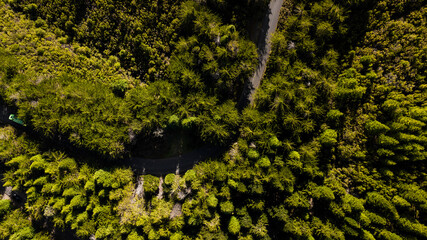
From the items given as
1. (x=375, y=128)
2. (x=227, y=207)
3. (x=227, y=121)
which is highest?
(x=375, y=128)

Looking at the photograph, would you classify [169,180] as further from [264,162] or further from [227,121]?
[264,162]

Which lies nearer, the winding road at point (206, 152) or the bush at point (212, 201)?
the bush at point (212, 201)

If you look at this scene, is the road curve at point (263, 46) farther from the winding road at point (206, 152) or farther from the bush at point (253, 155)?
the bush at point (253, 155)

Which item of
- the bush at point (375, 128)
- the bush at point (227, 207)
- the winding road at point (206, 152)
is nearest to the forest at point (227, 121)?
the bush at point (227, 207)

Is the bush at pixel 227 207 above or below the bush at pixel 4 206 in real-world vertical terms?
above

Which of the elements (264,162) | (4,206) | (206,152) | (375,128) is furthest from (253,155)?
(4,206)

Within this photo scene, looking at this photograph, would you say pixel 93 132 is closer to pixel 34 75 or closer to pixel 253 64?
pixel 34 75

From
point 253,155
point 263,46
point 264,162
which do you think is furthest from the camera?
point 263,46

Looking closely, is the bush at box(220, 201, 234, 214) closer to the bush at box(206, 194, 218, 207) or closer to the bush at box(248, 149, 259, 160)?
the bush at box(206, 194, 218, 207)
